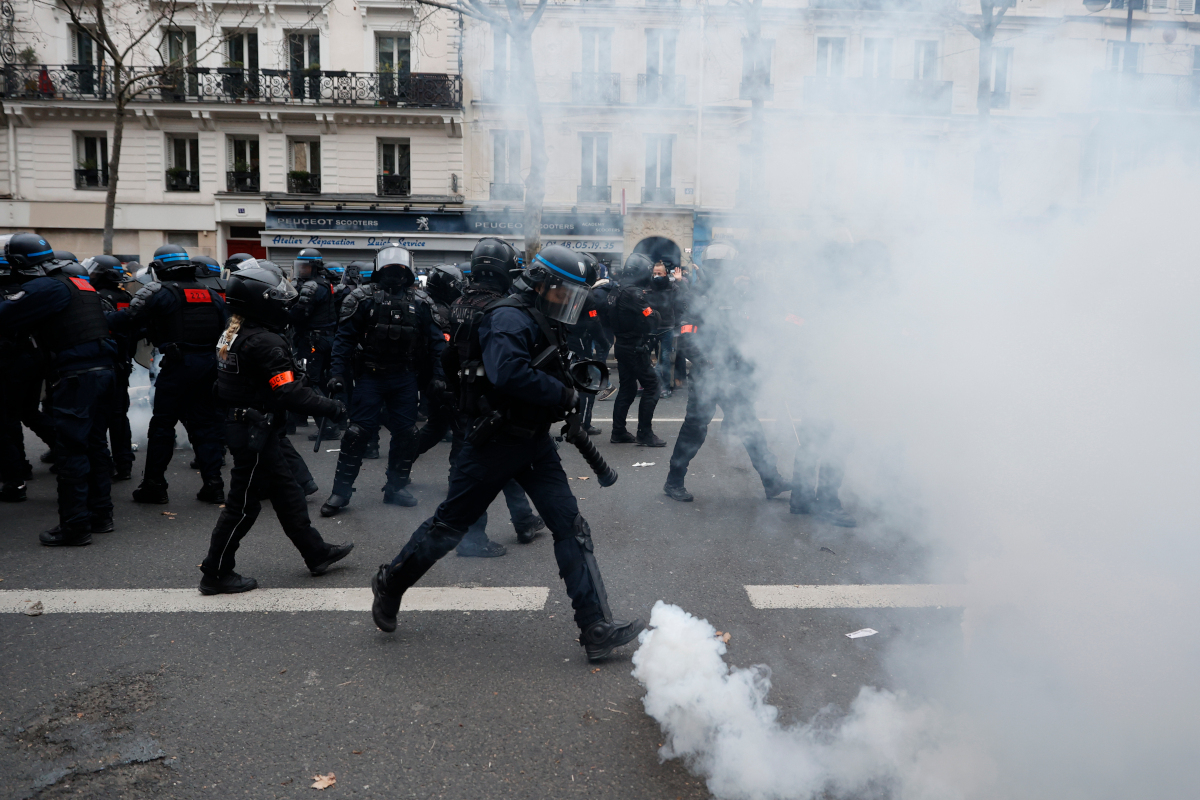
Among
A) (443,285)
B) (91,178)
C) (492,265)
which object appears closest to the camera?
(492,265)

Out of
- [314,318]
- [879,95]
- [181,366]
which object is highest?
[879,95]

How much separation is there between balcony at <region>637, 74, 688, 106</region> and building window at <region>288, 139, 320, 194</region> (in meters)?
18.2

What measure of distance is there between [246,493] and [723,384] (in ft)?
11.1

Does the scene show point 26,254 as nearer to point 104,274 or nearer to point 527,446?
point 104,274

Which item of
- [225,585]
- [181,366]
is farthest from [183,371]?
[225,585]

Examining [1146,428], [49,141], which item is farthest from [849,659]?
[49,141]

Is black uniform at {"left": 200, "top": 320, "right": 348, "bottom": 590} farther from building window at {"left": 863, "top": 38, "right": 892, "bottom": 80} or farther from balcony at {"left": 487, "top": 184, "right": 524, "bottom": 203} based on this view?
balcony at {"left": 487, "top": 184, "right": 524, "bottom": 203}

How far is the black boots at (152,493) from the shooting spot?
5.99m

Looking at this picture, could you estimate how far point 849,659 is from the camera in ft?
11.5

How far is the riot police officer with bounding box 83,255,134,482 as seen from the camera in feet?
21.2

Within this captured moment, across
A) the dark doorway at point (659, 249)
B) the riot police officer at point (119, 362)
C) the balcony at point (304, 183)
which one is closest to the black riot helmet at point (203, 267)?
the riot police officer at point (119, 362)

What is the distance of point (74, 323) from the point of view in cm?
502

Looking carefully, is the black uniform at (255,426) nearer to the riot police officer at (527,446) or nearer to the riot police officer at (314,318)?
the riot police officer at (527,446)

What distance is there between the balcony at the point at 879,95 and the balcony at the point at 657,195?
72.7 inches
